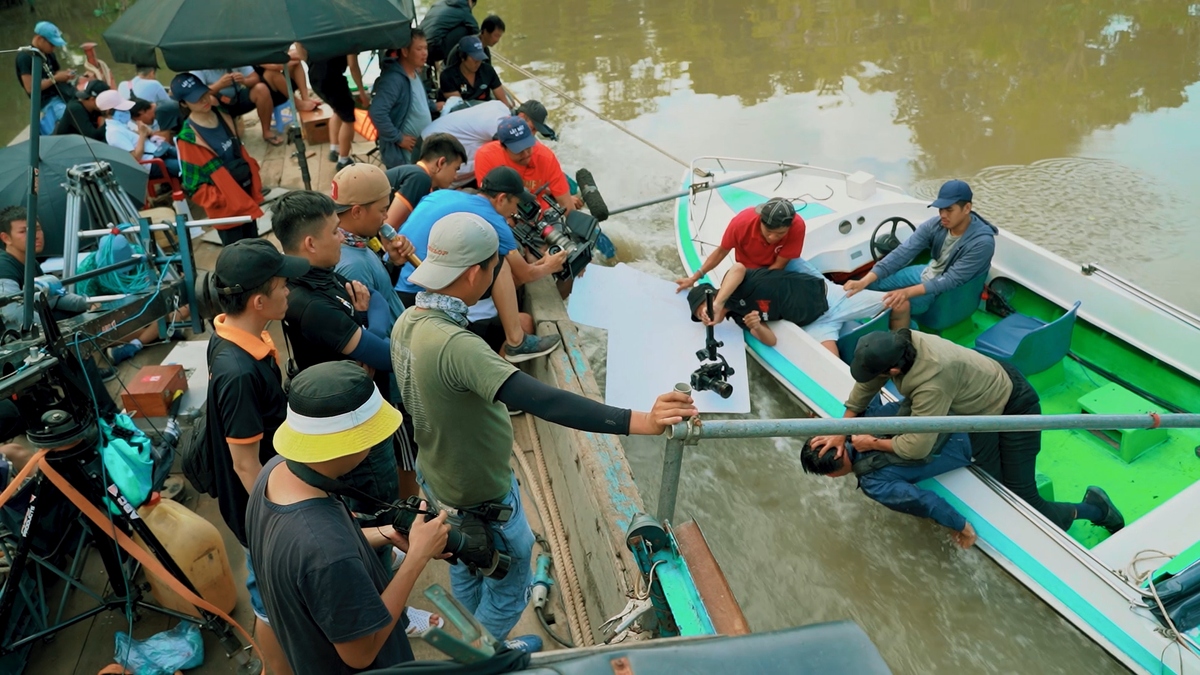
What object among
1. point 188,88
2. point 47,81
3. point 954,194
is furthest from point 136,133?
point 954,194

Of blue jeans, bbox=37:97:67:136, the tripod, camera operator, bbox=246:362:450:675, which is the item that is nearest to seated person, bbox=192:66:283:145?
blue jeans, bbox=37:97:67:136

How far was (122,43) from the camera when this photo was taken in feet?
17.7

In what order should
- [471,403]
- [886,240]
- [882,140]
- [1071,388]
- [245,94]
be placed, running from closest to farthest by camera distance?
1. [471,403]
2. [1071,388]
3. [886,240]
4. [245,94]
5. [882,140]

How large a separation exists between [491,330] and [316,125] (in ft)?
16.8

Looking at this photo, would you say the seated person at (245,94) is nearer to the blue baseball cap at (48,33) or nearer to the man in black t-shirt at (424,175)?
the blue baseball cap at (48,33)

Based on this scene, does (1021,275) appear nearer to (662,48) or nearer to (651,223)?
(651,223)

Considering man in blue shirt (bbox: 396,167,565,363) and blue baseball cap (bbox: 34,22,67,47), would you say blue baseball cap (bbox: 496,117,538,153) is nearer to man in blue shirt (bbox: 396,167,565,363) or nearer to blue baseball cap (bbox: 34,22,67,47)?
man in blue shirt (bbox: 396,167,565,363)

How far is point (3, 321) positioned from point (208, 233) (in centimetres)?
365

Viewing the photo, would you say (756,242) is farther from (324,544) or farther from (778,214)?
(324,544)

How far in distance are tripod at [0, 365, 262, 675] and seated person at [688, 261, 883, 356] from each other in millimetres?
3441

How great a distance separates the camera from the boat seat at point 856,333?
5.10m

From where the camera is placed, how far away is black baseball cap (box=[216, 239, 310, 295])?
8.11 ft

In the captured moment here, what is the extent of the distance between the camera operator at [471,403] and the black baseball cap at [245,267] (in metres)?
0.47

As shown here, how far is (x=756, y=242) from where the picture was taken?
507 centimetres
